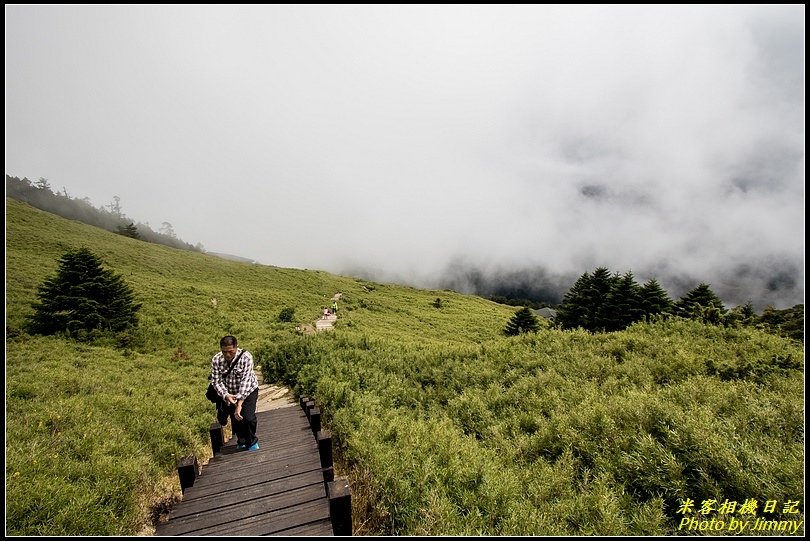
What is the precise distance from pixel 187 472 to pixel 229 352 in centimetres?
224

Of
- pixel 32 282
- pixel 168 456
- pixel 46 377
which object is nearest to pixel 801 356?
pixel 168 456

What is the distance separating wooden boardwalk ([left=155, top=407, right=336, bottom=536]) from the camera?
192 inches

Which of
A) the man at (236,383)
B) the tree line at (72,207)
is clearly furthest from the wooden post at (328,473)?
the tree line at (72,207)

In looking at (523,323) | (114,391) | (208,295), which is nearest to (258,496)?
(114,391)

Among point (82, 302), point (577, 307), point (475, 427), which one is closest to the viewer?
point (475, 427)

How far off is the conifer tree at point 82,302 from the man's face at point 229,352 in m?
19.6

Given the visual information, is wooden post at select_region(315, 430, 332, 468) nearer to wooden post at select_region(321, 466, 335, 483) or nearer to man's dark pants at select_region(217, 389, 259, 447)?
wooden post at select_region(321, 466, 335, 483)

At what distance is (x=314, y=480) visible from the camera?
6027 millimetres

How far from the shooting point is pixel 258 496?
18.2ft

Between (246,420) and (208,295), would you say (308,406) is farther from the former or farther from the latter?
(208,295)

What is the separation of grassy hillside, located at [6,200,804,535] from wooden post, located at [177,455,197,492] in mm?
832

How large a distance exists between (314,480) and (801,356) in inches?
610

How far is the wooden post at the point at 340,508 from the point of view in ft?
14.8

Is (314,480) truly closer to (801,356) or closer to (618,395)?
(618,395)
